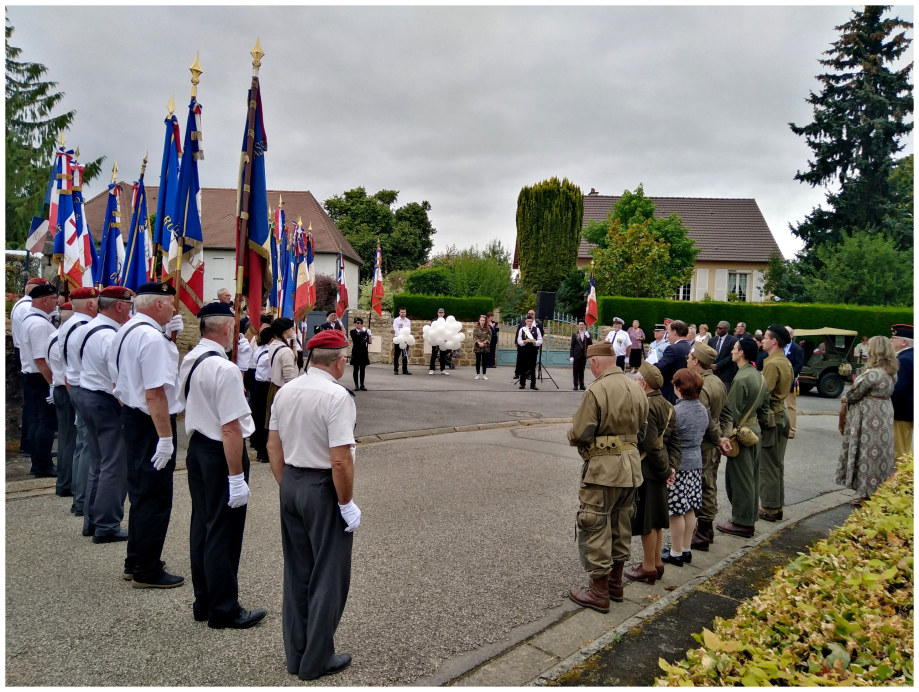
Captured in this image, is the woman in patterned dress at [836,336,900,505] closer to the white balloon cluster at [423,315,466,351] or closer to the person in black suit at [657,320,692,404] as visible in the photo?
the person in black suit at [657,320,692,404]

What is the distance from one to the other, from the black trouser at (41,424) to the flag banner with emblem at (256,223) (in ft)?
10.2

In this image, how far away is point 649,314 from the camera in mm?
27375

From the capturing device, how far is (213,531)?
3.99m

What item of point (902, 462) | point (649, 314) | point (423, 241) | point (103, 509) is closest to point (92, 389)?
point (103, 509)

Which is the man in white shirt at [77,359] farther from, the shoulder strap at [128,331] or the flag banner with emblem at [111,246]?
the flag banner with emblem at [111,246]

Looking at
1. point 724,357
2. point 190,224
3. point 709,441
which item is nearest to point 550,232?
point 724,357

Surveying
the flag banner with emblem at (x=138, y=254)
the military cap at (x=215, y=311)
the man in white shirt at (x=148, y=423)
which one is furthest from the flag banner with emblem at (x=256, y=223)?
the flag banner with emblem at (x=138, y=254)

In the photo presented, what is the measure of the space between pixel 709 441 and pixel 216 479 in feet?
14.2

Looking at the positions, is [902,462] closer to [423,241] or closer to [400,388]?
[400,388]

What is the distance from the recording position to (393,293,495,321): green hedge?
24.2 meters

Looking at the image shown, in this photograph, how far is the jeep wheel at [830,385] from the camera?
1853cm

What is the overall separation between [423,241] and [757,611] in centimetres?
5406

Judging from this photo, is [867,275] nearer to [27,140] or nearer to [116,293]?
[116,293]

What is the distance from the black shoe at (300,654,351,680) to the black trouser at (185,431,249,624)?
0.85m
